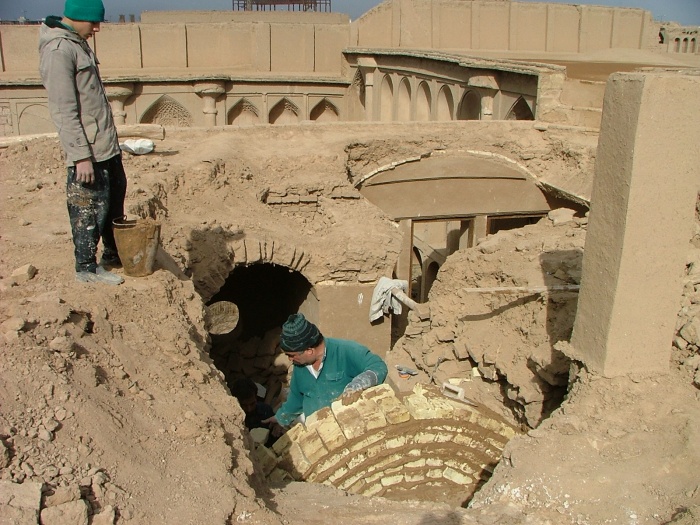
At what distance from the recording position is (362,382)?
16.4ft

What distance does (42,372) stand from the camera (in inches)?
123

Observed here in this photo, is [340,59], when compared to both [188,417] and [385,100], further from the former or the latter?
[188,417]

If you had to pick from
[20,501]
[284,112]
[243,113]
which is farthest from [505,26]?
[20,501]

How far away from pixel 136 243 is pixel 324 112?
1835 cm

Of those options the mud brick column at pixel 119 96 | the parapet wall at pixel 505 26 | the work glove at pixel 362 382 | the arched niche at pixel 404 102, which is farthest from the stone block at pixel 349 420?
the parapet wall at pixel 505 26

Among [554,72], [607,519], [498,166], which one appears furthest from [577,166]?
[607,519]

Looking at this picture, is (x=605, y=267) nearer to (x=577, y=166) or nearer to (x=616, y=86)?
(x=616, y=86)

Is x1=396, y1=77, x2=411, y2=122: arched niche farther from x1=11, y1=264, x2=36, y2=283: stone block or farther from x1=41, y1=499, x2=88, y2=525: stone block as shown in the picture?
x1=41, y1=499, x2=88, y2=525: stone block

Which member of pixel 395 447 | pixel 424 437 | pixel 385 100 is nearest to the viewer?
pixel 395 447

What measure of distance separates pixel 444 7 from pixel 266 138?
11.4 metres

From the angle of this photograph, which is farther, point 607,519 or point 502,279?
point 502,279

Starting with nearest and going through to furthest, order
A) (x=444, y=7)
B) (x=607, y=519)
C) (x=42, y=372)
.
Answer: (x=42, y=372) → (x=607, y=519) → (x=444, y=7)

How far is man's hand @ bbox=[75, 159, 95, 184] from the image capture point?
13.5ft

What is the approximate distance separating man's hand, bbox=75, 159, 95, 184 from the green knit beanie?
0.83 metres
